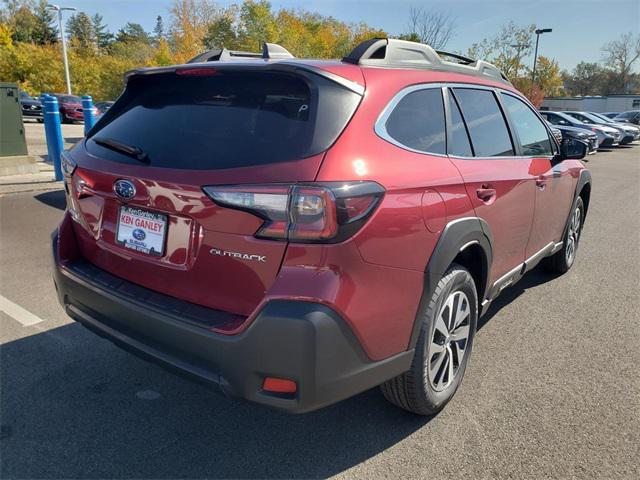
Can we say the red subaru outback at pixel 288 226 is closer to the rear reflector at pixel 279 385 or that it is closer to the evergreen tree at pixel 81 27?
the rear reflector at pixel 279 385

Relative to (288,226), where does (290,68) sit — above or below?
above

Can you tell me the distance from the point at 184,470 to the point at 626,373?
2.76 metres

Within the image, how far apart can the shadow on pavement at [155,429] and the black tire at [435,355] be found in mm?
187

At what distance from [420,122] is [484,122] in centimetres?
91

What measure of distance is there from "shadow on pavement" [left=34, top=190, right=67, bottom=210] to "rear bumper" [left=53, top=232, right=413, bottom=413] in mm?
5894

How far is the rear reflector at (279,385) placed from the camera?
1.92 m

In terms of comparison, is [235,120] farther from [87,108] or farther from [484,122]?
[87,108]

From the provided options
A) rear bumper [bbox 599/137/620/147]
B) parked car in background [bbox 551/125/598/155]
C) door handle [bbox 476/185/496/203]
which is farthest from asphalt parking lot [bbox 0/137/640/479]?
rear bumper [bbox 599/137/620/147]

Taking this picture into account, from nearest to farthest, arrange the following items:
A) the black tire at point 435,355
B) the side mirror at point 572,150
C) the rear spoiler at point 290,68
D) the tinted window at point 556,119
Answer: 1. the rear spoiler at point 290,68
2. the black tire at point 435,355
3. the side mirror at point 572,150
4. the tinted window at point 556,119

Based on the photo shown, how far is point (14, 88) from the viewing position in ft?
30.2

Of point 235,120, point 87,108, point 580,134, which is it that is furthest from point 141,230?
point 580,134

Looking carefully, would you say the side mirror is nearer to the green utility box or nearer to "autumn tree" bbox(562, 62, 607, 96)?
the green utility box

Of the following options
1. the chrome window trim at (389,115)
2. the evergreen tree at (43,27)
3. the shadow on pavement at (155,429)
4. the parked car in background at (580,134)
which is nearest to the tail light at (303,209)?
the chrome window trim at (389,115)

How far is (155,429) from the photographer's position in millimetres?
2561
